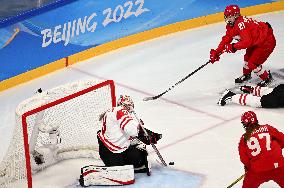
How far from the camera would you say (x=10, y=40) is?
270 inches

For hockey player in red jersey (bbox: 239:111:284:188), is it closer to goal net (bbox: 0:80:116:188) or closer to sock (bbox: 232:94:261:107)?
goal net (bbox: 0:80:116:188)

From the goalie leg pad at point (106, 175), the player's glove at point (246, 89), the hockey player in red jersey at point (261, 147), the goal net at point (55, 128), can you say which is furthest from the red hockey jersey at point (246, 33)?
the hockey player in red jersey at point (261, 147)

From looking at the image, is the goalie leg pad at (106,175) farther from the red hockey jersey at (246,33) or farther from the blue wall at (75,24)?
the blue wall at (75,24)

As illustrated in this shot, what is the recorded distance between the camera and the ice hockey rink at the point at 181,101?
5.26m

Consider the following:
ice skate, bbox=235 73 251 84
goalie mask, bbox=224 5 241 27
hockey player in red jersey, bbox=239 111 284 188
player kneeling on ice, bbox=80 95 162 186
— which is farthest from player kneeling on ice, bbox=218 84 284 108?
hockey player in red jersey, bbox=239 111 284 188

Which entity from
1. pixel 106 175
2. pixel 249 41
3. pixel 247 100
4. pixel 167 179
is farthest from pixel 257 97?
pixel 106 175

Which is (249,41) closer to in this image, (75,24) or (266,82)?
(266,82)

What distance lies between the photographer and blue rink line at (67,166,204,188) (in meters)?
5.05

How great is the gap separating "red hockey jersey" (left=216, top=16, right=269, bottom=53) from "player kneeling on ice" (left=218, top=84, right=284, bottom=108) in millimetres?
430

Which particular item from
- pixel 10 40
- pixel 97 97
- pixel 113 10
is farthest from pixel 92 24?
pixel 97 97

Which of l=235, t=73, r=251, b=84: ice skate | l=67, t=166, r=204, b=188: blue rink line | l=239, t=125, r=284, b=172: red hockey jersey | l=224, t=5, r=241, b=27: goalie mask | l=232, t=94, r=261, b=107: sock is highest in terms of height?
l=224, t=5, r=241, b=27: goalie mask

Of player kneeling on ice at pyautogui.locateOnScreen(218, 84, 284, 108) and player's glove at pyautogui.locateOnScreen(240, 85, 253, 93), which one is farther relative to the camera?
player's glove at pyautogui.locateOnScreen(240, 85, 253, 93)

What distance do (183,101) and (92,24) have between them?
167cm

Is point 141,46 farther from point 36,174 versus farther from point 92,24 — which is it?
point 36,174
